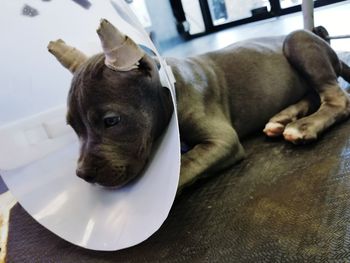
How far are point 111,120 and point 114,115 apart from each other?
0.07 ft

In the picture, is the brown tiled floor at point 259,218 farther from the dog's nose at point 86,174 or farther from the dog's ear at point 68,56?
the dog's ear at point 68,56

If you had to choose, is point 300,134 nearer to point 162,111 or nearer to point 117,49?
point 162,111

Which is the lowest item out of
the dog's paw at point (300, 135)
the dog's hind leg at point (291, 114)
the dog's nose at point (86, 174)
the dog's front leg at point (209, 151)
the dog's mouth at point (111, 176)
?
the dog's hind leg at point (291, 114)

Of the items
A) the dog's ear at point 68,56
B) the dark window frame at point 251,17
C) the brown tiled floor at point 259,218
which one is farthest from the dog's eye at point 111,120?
Result: the dark window frame at point 251,17

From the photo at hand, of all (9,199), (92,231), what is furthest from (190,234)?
(9,199)

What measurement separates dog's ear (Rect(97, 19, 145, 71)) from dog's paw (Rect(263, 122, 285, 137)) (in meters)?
0.66

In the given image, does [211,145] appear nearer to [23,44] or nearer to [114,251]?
[114,251]

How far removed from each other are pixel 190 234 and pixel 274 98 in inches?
31.2

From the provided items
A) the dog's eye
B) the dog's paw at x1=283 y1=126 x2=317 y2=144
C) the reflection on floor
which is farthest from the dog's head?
the reflection on floor

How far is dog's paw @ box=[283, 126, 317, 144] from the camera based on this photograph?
1312 millimetres

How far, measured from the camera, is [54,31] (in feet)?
4.46

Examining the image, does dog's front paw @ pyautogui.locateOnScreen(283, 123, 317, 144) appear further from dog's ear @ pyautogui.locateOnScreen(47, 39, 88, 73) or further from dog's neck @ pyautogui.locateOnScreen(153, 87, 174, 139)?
dog's ear @ pyautogui.locateOnScreen(47, 39, 88, 73)

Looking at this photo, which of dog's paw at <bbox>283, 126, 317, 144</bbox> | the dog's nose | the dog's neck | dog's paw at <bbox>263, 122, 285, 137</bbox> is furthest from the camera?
dog's paw at <bbox>263, 122, 285, 137</bbox>

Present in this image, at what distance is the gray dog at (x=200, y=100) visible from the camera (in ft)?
3.43
